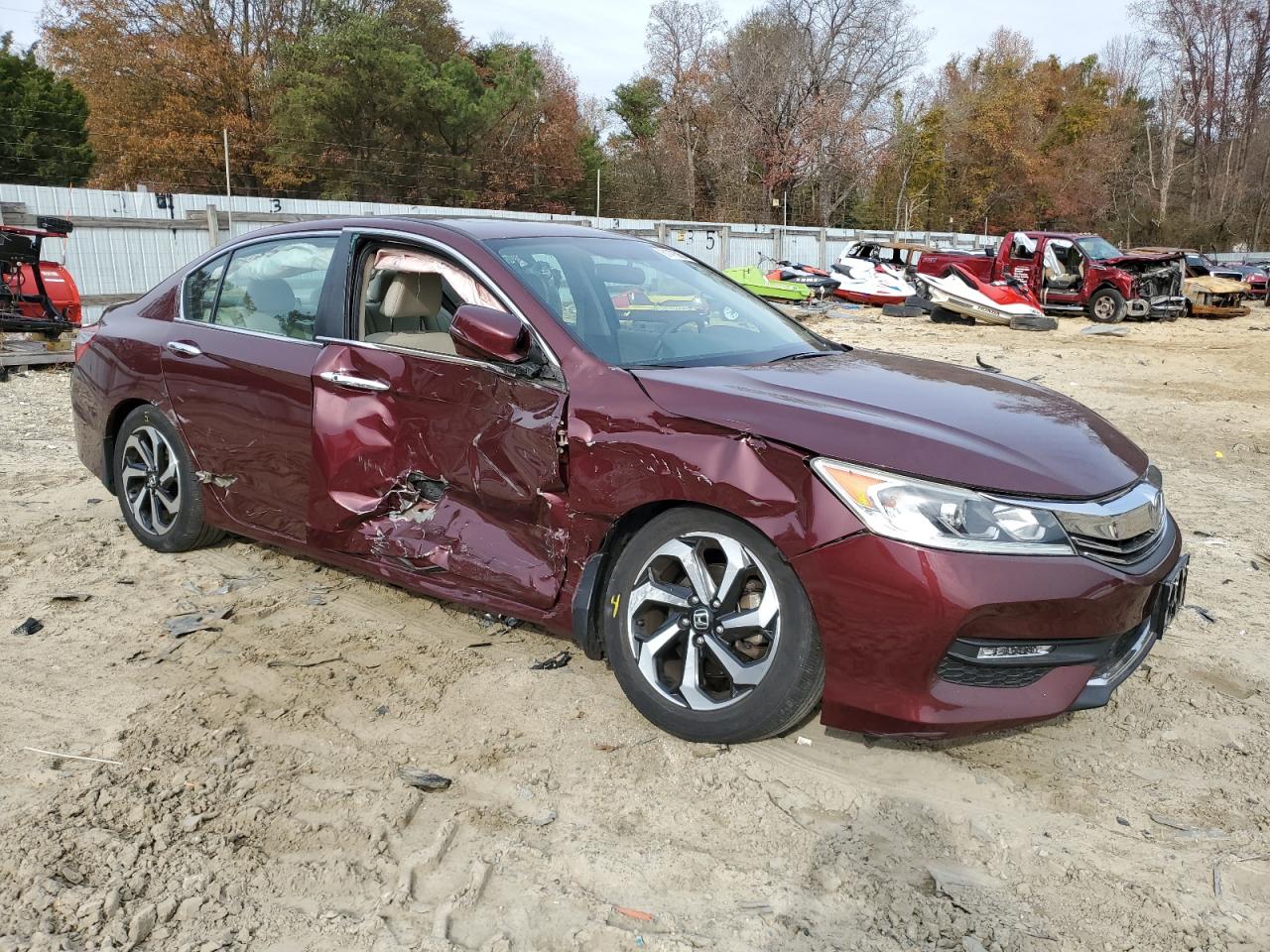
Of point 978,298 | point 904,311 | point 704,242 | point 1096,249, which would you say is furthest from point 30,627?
point 704,242

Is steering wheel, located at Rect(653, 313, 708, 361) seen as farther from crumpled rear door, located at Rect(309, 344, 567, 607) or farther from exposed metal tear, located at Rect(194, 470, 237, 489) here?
exposed metal tear, located at Rect(194, 470, 237, 489)

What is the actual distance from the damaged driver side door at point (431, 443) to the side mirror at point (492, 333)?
87 millimetres

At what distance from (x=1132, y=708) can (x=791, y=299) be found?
1858cm

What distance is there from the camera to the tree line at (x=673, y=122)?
34.8 meters

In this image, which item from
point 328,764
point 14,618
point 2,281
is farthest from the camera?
point 2,281

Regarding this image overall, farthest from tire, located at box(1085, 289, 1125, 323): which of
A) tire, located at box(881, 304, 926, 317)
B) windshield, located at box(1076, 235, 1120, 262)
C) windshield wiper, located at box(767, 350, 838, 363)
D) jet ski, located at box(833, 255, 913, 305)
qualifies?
windshield wiper, located at box(767, 350, 838, 363)

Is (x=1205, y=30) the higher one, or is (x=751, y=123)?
(x=1205, y=30)

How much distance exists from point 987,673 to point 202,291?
12.4 ft

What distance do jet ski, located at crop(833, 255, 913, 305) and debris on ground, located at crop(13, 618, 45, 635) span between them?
779 inches

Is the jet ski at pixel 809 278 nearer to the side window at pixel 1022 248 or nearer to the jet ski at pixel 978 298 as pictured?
the jet ski at pixel 978 298

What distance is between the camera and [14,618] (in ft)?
13.7

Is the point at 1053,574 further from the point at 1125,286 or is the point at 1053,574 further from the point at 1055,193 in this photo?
the point at 1055,193

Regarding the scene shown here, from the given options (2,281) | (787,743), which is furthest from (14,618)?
(2,281)

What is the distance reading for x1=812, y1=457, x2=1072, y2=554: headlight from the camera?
2.66 m
